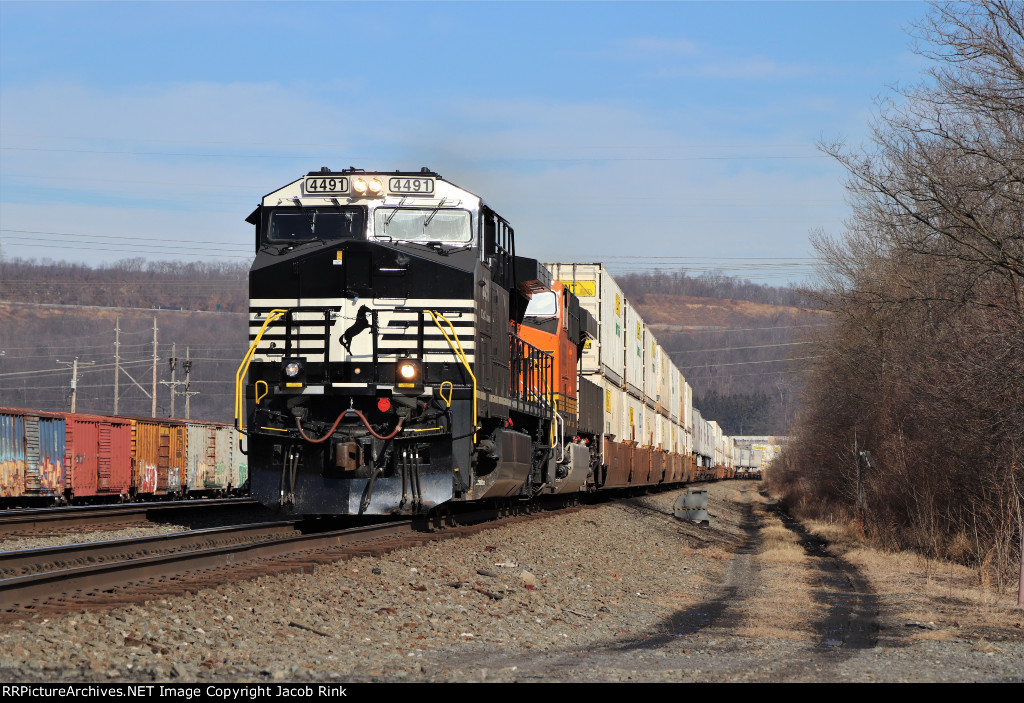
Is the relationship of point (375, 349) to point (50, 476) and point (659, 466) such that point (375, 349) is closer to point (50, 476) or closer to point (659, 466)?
point (50, 476)

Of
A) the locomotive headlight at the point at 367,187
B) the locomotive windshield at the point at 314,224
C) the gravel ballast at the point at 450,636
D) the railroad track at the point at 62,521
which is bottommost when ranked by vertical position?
the railroad track at the point at 62,521

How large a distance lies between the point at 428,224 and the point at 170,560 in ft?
18.5

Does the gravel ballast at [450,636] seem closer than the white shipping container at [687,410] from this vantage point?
Yes

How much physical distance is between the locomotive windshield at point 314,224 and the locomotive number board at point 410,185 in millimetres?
542

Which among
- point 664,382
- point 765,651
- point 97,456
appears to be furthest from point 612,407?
point 765,651

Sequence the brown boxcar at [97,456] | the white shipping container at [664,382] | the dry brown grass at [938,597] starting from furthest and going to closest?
the white shipping container at [664,382], the brown boxcar at [97,456], the dry brown grass at [938,597]

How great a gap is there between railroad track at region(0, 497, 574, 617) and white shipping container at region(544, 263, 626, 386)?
924 cm

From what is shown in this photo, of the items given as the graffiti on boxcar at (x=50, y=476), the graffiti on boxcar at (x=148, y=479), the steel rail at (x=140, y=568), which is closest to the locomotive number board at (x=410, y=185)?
the steel rail at (x=140, y=568)

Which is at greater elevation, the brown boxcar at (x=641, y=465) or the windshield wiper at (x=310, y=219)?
the windshield wiper at (x=310, y=219)

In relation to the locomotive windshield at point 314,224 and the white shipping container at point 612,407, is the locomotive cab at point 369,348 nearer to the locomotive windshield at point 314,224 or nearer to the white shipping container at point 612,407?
the locomotive windshield at point 314,224

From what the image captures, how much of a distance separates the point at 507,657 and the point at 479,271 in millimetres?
6578

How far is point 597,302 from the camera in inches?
987

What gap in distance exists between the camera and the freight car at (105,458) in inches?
968
